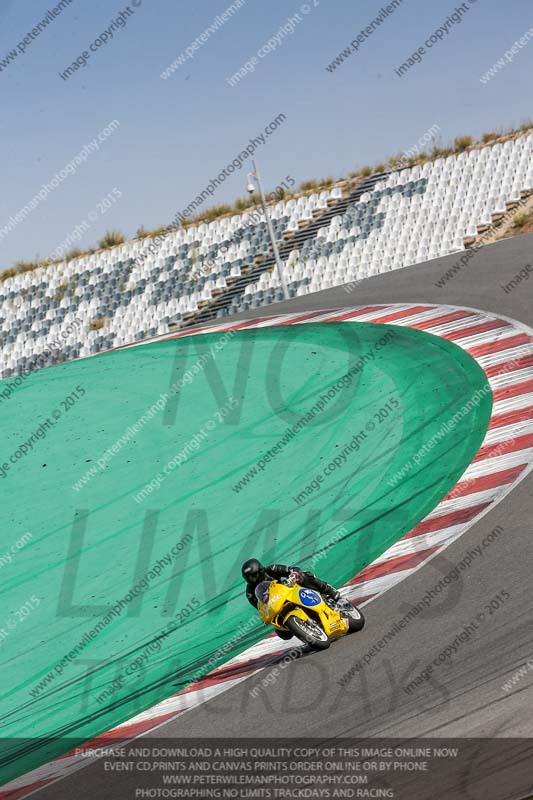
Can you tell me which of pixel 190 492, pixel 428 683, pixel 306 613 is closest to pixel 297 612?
pixel 306 613

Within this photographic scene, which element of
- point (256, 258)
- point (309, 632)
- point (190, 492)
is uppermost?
point (256, 258)

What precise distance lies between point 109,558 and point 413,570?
5.25 metres

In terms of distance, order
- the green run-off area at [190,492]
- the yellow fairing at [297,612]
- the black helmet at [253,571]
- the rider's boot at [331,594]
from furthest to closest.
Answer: the green run-off area at [190,492], the rider's boot at [331,594], the black helmet at [253,571], the yellow fairing at [297,612]

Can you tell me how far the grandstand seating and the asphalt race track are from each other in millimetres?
17816

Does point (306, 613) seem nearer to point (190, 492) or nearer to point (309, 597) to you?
point (309, 597)

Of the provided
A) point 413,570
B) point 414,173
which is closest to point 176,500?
point 413,570

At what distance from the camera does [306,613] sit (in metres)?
8.26

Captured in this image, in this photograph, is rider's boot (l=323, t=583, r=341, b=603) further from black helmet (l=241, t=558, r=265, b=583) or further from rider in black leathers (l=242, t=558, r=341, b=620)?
black helmet (l=241, t=558, r=265, b=583)

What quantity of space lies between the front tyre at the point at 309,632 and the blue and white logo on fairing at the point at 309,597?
16 centimetres

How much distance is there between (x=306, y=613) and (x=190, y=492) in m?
6.23

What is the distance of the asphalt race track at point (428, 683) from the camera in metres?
6.32

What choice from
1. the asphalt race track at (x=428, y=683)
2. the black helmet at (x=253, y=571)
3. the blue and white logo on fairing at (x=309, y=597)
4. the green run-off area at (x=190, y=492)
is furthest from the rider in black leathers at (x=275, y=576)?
the green run-off area at (x=190, y=492)

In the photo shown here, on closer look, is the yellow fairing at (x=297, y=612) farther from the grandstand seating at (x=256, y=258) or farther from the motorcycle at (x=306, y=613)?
the grandstand seating at (x=256, y=258)

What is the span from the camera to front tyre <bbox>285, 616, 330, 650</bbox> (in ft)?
26.6
